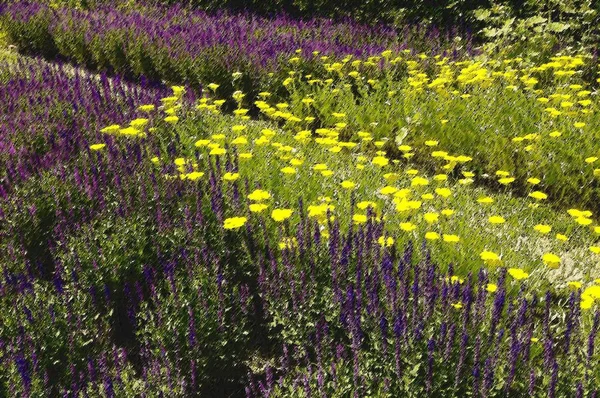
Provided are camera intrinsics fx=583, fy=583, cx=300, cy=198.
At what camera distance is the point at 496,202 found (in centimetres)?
502

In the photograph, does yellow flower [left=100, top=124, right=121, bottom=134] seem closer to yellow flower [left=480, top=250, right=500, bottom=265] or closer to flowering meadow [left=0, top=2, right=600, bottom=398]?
flowering meadow [left=0, top=2, right=600, bottom=398]

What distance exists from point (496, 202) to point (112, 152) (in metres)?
3.17

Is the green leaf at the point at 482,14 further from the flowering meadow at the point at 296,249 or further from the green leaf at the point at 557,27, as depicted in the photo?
the flowering meadow at the point at 296,249

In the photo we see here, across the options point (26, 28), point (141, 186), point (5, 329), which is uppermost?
point (26, 28)

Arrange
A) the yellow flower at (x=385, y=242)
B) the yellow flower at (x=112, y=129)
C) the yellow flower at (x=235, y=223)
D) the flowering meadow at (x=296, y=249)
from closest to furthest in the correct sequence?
the flowering meadow at (x=296, y=249) < the yellow flower at (x=385, y=242) < the yellow flower at (x=235, y=223) < the yellow flower at (x=112, y=129)

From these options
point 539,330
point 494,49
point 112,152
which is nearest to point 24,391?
point 112,152

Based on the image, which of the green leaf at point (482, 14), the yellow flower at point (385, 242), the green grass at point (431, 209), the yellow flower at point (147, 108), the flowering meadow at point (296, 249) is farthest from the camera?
the green leaf at point (482, 14)

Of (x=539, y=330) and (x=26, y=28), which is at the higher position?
(x=26, y=28)

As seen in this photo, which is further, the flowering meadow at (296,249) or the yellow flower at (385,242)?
the yellow flower at (385,242)

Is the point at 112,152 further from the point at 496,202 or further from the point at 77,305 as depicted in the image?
the point at 496,202

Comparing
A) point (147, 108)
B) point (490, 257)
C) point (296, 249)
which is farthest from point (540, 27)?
point (296, 249)

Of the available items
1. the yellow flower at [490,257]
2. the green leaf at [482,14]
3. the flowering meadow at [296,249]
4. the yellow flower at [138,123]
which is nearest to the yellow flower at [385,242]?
the flowering meadow at [296,249]

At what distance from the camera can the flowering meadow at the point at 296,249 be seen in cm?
244

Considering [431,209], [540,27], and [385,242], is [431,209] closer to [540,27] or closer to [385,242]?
[385,242]
